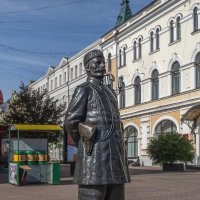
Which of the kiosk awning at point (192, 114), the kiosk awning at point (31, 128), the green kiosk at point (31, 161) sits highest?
the kiosk awning at point (192, 114)

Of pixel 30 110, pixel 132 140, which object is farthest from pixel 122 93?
pixel 30 110

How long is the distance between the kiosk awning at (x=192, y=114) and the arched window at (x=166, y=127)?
10.7ft

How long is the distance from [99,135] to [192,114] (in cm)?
3111

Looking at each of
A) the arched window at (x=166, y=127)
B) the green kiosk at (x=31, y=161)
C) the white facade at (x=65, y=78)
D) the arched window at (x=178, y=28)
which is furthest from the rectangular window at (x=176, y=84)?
the green kiosk at (x=31, y=161)

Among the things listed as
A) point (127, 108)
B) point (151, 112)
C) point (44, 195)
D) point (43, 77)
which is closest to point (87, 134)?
point (44, 195)

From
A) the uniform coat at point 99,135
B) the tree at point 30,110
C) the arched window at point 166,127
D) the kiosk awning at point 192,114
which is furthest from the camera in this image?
the tree at point 30,110

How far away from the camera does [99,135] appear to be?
16.7 ft

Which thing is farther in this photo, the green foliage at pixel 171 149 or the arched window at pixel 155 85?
the arched window at pixel 155 85

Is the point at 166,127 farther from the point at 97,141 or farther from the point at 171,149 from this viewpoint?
the point at 97,141

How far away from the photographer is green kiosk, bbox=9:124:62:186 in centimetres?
1986

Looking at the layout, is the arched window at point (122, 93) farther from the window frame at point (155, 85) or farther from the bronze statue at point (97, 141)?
the bronze statue at point (97, 141)

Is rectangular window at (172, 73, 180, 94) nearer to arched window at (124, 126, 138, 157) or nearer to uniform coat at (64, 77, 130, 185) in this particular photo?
arched window at (124, 126, 138, 157)

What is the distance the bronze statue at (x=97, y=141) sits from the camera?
16.4 feet

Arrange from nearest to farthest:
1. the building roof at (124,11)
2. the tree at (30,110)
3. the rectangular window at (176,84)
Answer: the rectangular window at (176,84) → the tree at (30,110) → the building roof at (124,11)
